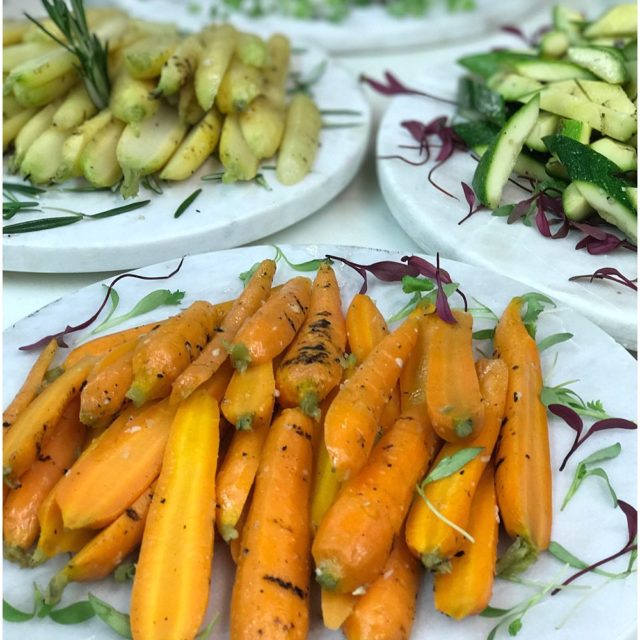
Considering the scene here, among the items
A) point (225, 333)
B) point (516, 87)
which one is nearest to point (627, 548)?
point (225, 333)

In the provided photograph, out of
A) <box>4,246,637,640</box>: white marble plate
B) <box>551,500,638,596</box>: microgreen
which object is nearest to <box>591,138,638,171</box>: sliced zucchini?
<box>4,246,637,640</box>: white marble plate

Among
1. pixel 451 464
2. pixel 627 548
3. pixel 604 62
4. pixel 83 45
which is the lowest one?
pixel 627 548

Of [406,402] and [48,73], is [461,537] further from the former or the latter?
[48,73]

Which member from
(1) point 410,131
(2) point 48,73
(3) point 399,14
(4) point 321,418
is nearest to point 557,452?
(4) point 321,418

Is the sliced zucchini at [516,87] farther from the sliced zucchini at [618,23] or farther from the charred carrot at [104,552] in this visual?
the charred carrot at [104,552]

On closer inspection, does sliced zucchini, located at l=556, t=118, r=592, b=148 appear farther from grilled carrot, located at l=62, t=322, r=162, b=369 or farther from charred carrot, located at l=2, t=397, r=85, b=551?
charred carrot, located at l=2, t=397, r=85, b=551

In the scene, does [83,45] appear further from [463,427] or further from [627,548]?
[627,548]

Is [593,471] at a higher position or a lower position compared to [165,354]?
lower
